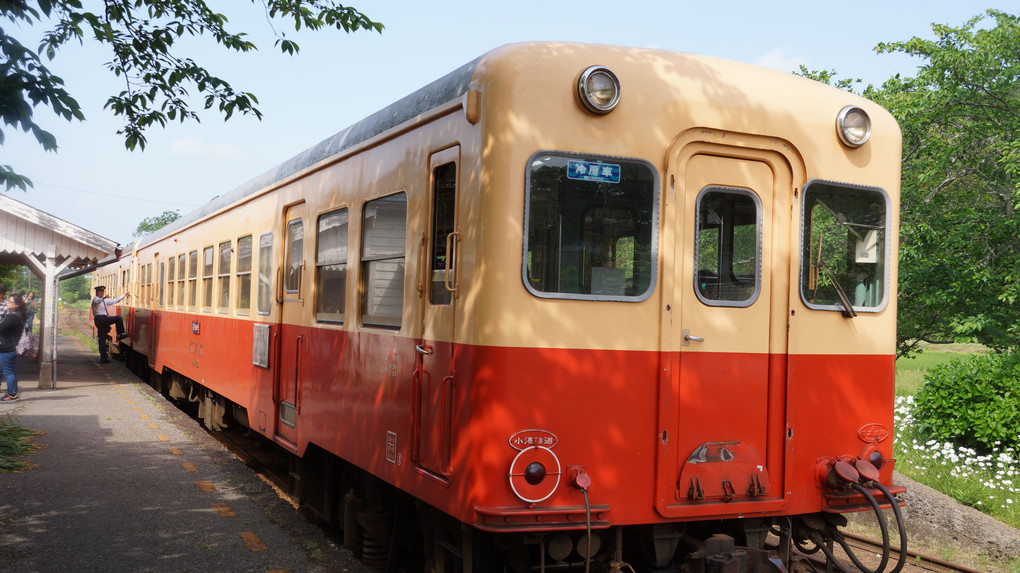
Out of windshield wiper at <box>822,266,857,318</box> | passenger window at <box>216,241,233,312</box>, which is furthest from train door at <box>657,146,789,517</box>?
passenger window at <box>216,241,233,312</box>

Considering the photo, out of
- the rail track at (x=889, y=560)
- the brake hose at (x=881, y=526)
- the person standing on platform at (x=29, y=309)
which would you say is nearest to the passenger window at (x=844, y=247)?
the brake hose at (x=881, y=526)

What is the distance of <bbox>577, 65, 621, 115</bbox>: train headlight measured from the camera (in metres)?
4.19

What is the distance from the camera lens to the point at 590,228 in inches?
168

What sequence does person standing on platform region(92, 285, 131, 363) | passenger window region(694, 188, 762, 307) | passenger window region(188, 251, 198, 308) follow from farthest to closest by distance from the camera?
person standing on platform region(92, 285, 131, 363)
passenger window region(188, 251, 198, 308)
passenger window region(694, 188, 762, 307)

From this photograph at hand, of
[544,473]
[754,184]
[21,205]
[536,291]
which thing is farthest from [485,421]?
[21,205]

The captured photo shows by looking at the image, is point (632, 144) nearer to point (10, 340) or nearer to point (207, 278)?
point (207, 278)

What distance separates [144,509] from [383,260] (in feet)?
11.0

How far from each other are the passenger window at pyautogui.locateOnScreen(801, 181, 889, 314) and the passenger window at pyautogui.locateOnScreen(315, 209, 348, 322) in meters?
2.97

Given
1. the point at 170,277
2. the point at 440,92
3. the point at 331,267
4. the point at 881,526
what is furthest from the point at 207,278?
the point at 881,526

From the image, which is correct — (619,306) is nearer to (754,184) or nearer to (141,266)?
(754,184)

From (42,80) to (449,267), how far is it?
2214 mm

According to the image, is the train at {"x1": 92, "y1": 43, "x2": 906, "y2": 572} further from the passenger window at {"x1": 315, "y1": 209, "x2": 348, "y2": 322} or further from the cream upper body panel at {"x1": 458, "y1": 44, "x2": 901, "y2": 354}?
the passenger window at {"x1": 315, "y1": 209, "x2": 348, "y2": 322}

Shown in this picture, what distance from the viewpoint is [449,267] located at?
438cm

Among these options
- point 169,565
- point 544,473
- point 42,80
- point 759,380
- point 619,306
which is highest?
point 42,80
